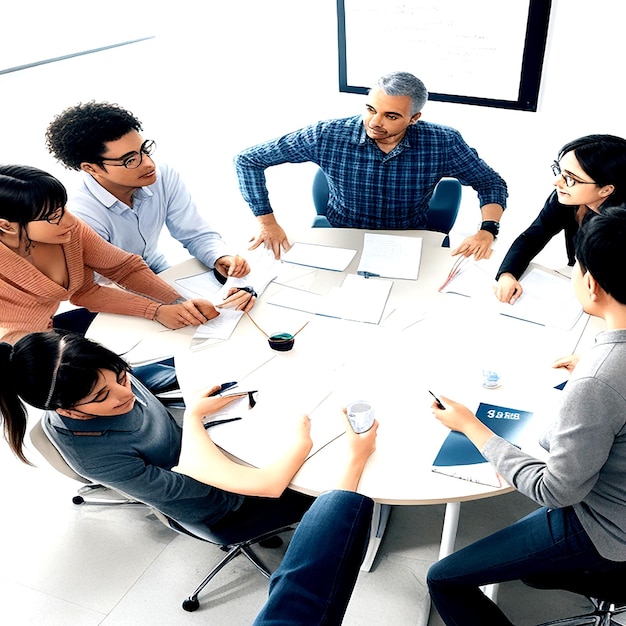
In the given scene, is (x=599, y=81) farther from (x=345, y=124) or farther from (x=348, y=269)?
(x=348, y=269)

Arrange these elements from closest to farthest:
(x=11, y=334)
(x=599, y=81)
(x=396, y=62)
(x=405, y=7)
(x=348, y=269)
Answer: (x=11, y=334), (x=348, y=269), (x=599, y=81), (x=405, y=7), (x=396, y=62)

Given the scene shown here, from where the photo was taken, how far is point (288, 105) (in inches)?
174

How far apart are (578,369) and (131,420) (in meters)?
1.13

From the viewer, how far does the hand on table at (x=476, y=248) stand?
2.21 m

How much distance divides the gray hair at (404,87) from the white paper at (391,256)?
1.74 ft

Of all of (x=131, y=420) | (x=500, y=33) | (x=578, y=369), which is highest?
(x=500, y=33)

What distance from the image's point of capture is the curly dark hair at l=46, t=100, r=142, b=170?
219cm

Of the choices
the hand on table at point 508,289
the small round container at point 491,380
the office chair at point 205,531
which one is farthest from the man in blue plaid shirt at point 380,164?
the office chair at point 205,531

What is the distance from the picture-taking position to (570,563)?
139 cm

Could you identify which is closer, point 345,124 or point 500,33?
point 345,124

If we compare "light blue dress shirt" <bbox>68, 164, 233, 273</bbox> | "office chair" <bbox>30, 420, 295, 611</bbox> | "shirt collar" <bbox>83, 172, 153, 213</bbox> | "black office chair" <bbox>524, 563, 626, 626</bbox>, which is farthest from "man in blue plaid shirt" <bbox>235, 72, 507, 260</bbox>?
"black office chair" <bbox>524, 563, 626, 626</bbox>

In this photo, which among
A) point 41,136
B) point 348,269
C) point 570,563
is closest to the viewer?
point 570,563

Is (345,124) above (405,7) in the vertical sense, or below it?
below

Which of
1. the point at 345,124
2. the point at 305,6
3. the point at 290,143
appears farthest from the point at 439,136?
the point at 305,6
